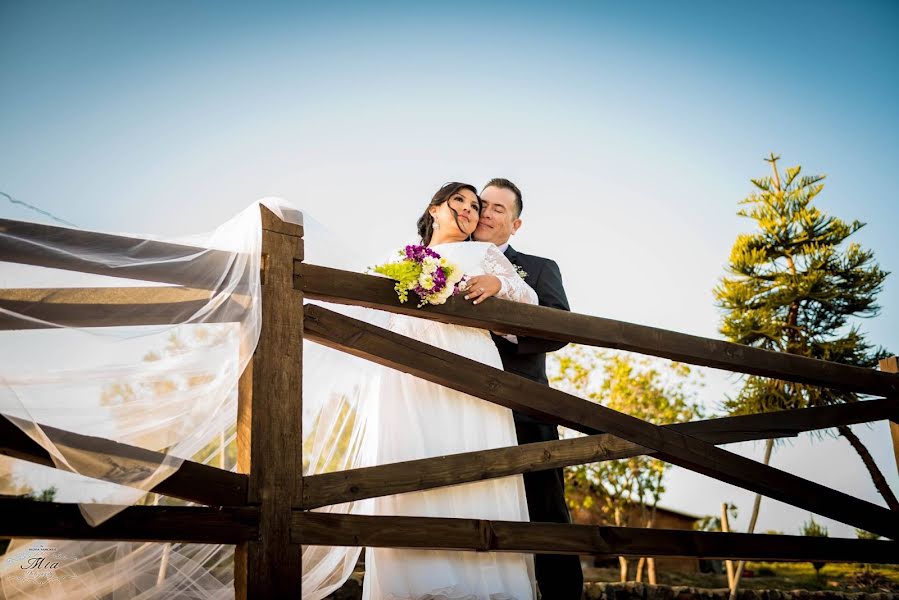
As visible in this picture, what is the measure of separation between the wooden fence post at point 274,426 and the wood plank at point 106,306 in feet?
0.66

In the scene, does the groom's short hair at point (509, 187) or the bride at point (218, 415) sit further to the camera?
the groom's short hair at point (509, 187)

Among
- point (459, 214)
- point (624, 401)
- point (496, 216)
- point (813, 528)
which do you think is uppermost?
point (624, 401)

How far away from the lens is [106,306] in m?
2.99

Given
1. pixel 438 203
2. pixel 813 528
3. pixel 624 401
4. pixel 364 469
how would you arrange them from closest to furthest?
pixel 364 469, pixel 438 203, pixel 813 528, pixel 624 401

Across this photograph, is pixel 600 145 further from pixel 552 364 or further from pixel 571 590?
pixel 571 590

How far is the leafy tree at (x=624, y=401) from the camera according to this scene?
14.7m

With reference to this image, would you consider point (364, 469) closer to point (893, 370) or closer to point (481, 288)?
point (481, 288)

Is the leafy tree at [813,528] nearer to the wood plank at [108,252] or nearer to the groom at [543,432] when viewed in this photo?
the groom at [543,432]

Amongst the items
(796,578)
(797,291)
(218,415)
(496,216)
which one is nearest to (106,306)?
(218,415)

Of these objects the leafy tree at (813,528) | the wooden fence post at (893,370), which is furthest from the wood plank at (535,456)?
the leafy tree at (813,528)

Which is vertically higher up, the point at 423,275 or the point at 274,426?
the point at 423,275

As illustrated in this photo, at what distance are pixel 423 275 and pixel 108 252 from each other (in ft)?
4.15

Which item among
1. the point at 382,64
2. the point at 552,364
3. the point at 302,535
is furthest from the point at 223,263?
the point at 382,64

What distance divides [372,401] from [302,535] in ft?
3.48
